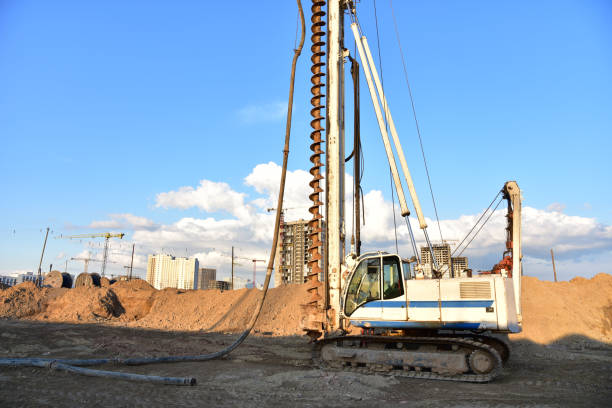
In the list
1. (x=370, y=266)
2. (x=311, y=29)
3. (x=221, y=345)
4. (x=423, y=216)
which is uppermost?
(x=311, y=29)

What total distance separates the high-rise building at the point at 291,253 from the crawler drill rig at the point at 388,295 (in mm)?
75345

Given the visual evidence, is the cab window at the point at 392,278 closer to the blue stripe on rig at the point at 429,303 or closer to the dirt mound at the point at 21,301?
the blue stripe on rig at the point at 429,303

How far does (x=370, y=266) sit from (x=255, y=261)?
375 feet

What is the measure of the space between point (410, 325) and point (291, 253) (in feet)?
284

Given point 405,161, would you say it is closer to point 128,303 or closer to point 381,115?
point 381,115

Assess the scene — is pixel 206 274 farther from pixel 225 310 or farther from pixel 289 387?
pixel 289 387

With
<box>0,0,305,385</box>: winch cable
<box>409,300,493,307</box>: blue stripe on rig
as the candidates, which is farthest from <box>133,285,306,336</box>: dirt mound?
<box>409,300,493,307</box>: blue stripe on rig

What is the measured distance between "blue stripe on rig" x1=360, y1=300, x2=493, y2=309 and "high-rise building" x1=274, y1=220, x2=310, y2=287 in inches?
3052

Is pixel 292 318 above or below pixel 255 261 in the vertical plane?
below

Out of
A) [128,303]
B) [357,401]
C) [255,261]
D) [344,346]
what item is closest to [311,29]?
[344,346]

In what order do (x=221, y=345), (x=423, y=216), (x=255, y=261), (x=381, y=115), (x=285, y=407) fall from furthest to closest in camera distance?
(x=255, y=261) → (x=221, y=345) → (x=381, y=115) → (x=423, y=216) → (x=285, y=407)

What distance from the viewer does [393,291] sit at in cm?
1017

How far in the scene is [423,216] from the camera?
12062mm

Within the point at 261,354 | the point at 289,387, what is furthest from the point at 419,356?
the point at 261,354
